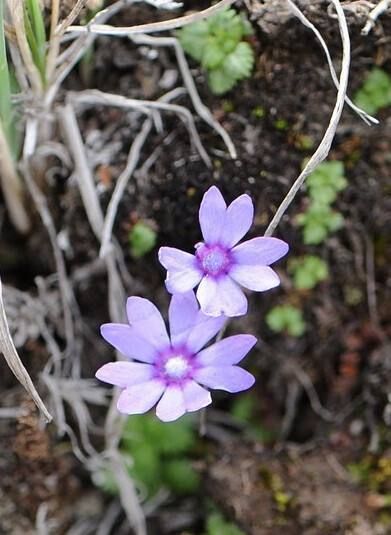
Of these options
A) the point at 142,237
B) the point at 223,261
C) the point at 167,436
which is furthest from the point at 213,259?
the point at 167,436

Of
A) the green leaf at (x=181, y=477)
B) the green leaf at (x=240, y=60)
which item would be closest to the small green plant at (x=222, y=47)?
the green leaf at (x=240, y=60)

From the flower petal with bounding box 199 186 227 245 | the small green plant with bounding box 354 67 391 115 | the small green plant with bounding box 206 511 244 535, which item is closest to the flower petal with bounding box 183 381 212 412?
the flower petal with bounding box 199 186 227 245

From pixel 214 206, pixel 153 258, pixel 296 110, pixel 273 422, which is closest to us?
Answer: pixel 214 206

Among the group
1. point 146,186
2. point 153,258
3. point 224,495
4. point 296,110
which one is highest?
point 296,110

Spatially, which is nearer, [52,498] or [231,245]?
[231,245]

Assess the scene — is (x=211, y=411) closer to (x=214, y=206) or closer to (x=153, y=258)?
(x=153, y=258)

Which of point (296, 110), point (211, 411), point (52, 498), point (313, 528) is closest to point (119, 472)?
point (52, 498)
